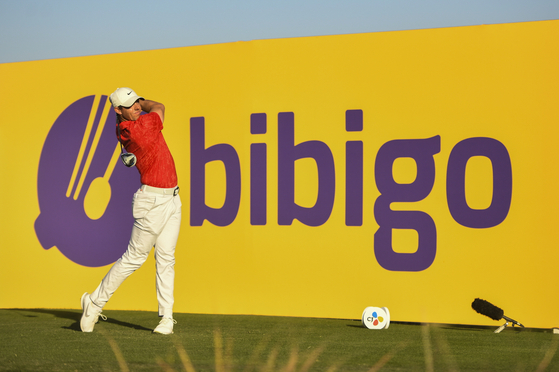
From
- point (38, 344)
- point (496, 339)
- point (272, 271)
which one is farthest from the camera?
point (272, 271)

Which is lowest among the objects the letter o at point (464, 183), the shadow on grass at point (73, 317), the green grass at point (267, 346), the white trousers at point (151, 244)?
the shadow on grass at point (73, 317)

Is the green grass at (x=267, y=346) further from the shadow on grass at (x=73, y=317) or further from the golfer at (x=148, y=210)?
the golfer at (x=148, y=210)

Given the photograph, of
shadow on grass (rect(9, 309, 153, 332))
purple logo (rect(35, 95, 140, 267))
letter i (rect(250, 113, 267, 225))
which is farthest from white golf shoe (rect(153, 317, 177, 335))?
purple logo (rect(35, 95, 140, 267))

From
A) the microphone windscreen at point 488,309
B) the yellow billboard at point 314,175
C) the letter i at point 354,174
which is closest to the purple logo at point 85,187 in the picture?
the yellow billboard at point 314,175

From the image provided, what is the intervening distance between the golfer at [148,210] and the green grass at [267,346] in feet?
0.91


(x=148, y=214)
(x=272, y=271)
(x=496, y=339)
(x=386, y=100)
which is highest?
(x=386, y=100)

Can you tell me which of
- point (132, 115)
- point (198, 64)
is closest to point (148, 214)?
point (132, 115)

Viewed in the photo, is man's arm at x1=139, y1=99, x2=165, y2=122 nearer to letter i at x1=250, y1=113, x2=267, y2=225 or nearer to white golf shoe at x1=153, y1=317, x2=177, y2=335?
letter i at x1=250, y1=113, x2=267, y2=225

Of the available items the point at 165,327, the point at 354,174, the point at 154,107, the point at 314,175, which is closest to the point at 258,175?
the point at 314,175

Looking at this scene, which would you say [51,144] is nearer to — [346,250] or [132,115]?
[132,115]

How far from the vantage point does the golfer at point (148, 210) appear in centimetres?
400

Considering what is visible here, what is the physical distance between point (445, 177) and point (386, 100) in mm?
784

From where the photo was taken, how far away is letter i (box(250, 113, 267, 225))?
16.9 feet

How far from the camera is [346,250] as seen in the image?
494cm
